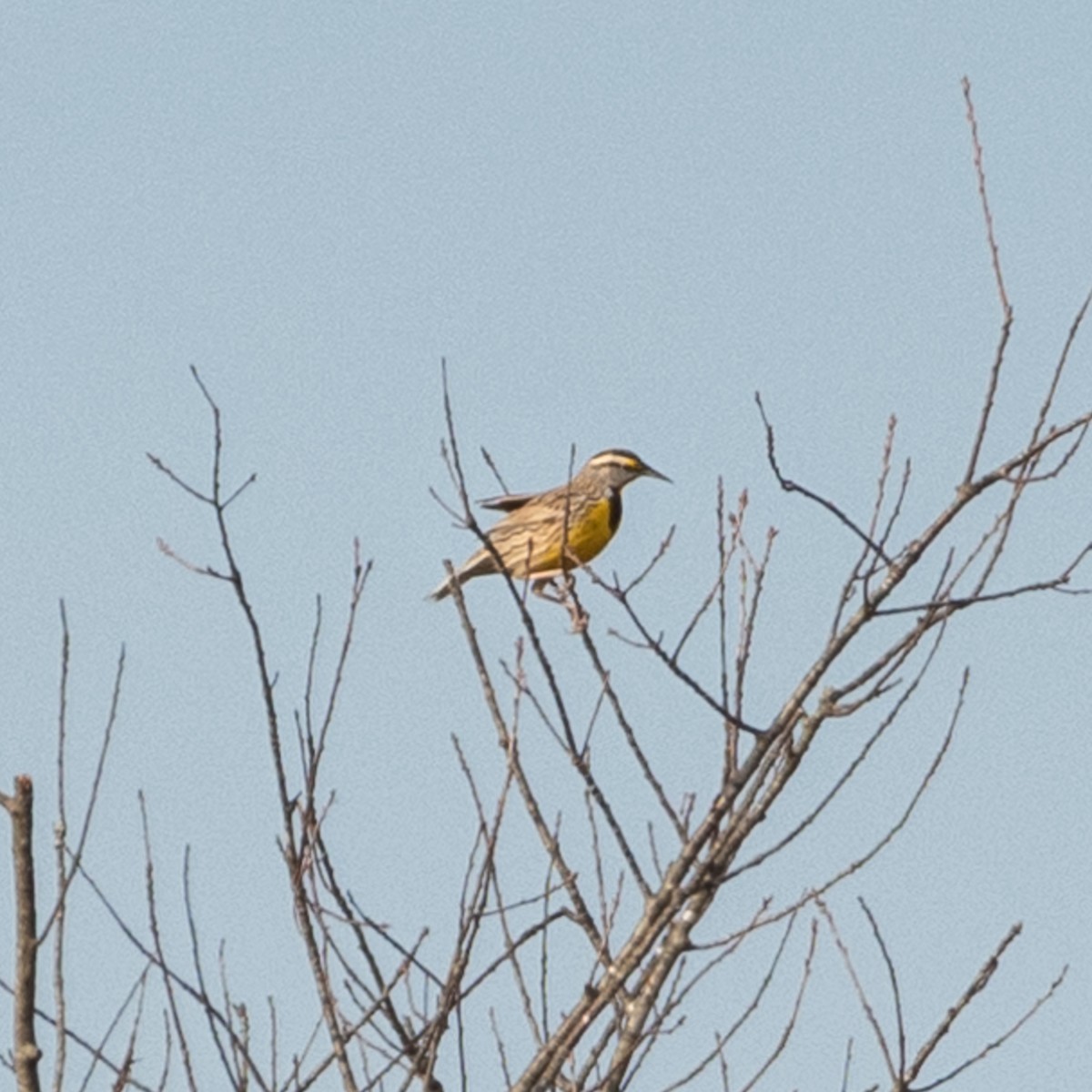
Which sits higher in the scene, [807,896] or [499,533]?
[499,533]

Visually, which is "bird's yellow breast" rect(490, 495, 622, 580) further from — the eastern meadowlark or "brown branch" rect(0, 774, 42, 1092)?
"brown branch" rect(0, 774, 42, 1092)

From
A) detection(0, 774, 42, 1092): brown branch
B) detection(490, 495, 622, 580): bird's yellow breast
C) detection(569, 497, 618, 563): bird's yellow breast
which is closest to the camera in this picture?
detection(0, 774, 42, 1092): brown branch

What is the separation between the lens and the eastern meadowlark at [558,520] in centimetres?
1090

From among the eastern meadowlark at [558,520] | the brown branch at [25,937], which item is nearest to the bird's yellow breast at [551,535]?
the eastern meadowlark at [558,520]

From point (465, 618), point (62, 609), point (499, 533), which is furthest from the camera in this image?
point (499, 533)

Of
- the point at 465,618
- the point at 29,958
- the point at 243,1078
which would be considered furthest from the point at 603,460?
the point at 29,958

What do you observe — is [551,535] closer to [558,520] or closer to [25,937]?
[558,520]

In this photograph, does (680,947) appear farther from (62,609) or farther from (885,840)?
(62,609)

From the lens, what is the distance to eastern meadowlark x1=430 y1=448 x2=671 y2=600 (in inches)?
429

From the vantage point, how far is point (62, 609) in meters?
4.46

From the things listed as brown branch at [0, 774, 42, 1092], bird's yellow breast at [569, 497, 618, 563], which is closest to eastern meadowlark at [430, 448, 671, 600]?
bird's yellow breast at [569, 497, 618, 563]

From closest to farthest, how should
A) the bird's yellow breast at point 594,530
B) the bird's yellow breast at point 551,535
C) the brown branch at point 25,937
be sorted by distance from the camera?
the brown branch at point 25,937, the bird's yellow breast at point 551,535, the bird's yellow breast at point 594,530

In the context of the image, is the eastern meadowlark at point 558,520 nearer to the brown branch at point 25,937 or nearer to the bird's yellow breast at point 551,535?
the bird's yellow breast at point 551,535

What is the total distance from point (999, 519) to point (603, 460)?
7.70 metres
